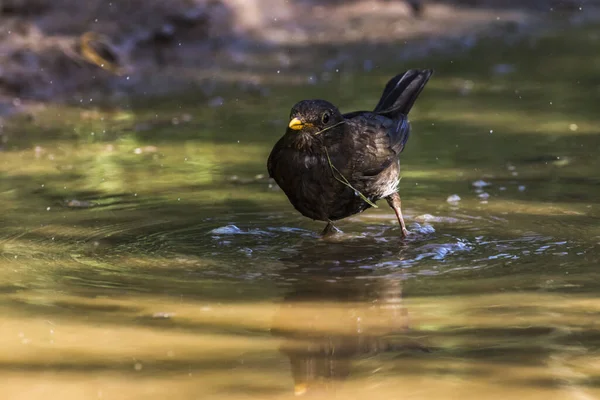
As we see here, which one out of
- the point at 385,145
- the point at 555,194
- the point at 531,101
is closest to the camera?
the point at 385,145

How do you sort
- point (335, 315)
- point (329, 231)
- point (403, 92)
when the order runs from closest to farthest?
point (335, 315), point (329, 231), point (403, 92)

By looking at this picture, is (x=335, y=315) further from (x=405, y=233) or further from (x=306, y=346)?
(x=405, y=233)

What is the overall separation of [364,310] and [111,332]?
1156 mm

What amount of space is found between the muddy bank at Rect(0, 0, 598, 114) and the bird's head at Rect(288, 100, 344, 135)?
226 inches

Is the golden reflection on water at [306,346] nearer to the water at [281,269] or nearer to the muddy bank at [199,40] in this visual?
the water at [281,269]

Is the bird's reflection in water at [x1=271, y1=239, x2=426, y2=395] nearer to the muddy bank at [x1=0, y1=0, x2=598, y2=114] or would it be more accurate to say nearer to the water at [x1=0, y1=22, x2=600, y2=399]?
the water at [x1=0, y1=22, x2=600, y2=399]

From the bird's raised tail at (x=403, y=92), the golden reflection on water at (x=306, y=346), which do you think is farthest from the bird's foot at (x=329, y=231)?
the golden reflection on water at (x=306, y=346)

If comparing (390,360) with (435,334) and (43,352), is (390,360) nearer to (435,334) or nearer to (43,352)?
(435,334)

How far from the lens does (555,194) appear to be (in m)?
7.30

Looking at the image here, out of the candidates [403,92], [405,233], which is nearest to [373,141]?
[405,233]

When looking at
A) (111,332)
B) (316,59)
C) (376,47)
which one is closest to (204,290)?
(111,332)

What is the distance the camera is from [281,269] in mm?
5801

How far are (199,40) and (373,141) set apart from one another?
363 inches

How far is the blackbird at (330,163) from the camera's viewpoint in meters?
6.05
